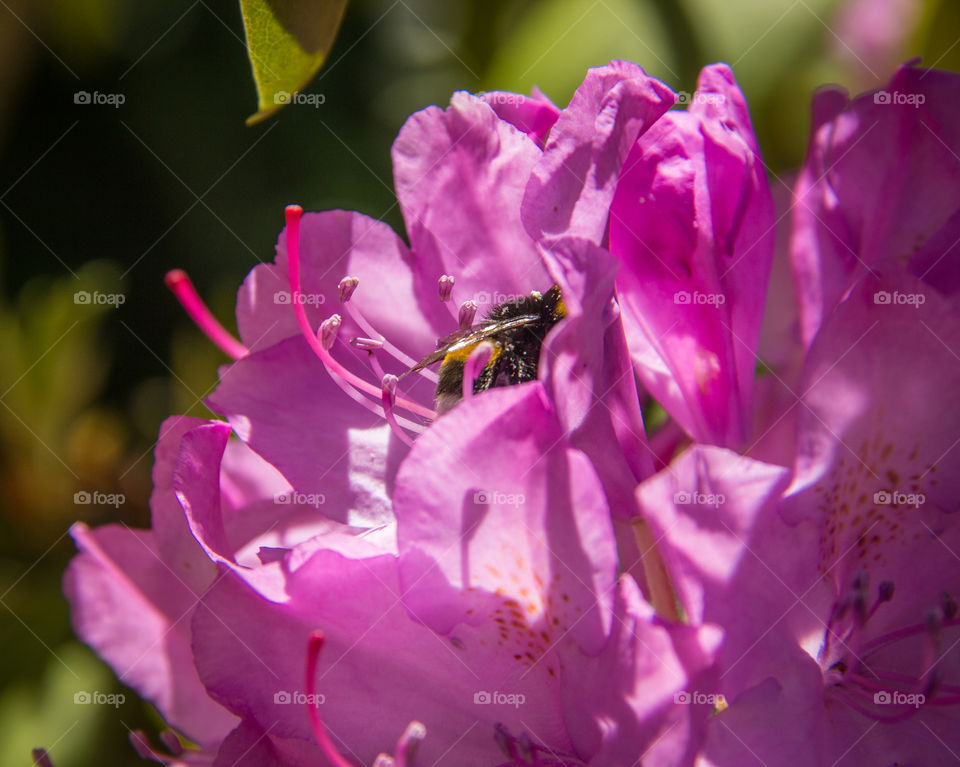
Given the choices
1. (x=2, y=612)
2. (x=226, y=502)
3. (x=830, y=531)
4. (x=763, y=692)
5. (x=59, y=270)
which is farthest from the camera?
(x=59, y=270)

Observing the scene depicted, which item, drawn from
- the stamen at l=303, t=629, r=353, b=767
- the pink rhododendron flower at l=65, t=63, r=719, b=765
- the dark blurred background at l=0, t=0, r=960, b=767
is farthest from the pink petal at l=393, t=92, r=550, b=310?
the dark blurred background at l=0, t=0, r=960, b=767

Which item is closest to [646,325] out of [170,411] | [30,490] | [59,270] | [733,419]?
[733,419]

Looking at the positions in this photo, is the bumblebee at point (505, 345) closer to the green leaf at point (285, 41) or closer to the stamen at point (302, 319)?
the stamen at point (302, 319)

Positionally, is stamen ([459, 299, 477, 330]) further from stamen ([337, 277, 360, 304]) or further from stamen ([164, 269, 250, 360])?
stamen ([164, 269, 250, 360])

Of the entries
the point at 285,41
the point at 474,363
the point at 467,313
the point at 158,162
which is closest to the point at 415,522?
the point at 474,363

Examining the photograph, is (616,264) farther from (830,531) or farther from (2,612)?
(2,612)

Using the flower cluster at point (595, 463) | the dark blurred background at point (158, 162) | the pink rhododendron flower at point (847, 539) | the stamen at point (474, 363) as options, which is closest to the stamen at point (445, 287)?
the flower cluster at point (595, 463)

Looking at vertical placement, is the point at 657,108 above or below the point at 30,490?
above
